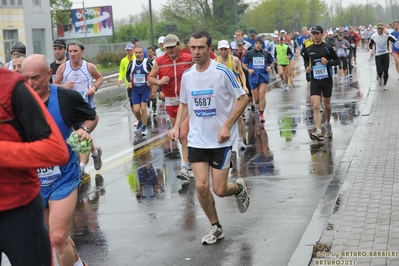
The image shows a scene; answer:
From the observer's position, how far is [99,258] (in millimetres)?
7281

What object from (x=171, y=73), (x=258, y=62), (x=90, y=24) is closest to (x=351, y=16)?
(x=90, y=24)

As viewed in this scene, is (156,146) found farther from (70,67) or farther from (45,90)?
(45,90)

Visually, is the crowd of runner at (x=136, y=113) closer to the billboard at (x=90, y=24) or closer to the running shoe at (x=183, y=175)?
the running shoe at (x=183, y=175)

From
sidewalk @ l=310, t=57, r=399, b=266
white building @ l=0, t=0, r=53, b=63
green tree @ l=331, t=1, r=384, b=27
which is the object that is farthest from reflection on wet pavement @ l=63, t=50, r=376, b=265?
green tree @ l=331, t=1, r=384, b=27

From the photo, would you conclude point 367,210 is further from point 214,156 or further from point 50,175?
point 50,175

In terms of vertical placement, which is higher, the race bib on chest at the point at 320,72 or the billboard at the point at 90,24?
the billboard at the point at 90,24

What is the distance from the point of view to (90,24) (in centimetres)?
8256

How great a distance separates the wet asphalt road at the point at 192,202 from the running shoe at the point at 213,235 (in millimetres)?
72

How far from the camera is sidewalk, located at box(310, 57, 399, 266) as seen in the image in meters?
6.57

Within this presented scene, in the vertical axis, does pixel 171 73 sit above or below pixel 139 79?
above

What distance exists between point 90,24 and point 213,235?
7673cm

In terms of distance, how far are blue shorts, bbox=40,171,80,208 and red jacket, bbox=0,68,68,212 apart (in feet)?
5.18

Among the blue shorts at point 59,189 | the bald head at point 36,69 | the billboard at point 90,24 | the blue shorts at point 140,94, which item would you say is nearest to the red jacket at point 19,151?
the bald head at point 36,69

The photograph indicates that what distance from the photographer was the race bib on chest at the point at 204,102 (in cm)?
774
